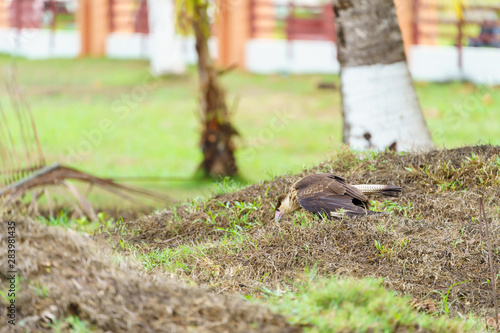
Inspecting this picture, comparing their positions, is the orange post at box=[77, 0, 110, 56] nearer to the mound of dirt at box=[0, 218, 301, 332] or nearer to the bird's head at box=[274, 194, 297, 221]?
the bird's head at box=[274, 194, 297, 221]

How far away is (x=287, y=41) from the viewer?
18422 millimetres

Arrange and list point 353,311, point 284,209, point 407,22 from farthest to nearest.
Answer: point 407,22 < point 284,209 < point 353,311

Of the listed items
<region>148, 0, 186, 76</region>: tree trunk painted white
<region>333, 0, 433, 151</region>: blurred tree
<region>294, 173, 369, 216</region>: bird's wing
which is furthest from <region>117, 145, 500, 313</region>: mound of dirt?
<region>148, 0, 186, 76</region>: tree trunk painted white

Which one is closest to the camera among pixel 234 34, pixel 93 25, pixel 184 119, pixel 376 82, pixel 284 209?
pixel 284 209

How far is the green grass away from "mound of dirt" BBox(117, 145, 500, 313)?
57 centimetres

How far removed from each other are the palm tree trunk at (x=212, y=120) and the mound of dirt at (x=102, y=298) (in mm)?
6163

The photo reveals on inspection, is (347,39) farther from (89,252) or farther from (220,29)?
(220,29)

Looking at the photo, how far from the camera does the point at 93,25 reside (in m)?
21.8

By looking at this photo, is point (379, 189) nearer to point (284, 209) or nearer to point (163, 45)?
point (284, 209)

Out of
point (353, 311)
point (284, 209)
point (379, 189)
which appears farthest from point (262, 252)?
point (353, 311)

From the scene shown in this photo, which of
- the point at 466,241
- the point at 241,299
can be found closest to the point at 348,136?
the point at 466,241

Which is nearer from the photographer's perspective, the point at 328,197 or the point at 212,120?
the point at 328,197

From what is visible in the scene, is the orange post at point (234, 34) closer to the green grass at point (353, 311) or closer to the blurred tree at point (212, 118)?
the blurred tree at point (212, 118)

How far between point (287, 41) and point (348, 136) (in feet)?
41.7
